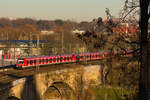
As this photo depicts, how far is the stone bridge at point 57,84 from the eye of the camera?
70.5 ft

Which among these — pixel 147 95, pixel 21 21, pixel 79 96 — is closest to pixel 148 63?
pixel 147 95

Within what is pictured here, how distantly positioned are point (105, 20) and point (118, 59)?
3.45 feet

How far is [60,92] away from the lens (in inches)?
1379

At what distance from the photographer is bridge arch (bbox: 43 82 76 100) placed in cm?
3372

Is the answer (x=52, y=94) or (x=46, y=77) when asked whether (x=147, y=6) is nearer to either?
(x=46, y=77)

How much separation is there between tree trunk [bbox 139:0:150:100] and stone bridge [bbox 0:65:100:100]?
46.9 ft

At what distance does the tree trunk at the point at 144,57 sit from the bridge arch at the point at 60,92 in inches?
1087

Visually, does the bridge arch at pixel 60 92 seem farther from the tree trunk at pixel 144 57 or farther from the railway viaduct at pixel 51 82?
the tree trunk at pixel 144 57

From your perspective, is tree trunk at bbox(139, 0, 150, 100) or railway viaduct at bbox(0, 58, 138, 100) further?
railway viaduct at bbox(0, 58, 138, 100)

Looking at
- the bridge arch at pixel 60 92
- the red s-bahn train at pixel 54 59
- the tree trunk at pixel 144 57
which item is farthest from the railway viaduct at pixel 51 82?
the tree trunk at pixel 144 57

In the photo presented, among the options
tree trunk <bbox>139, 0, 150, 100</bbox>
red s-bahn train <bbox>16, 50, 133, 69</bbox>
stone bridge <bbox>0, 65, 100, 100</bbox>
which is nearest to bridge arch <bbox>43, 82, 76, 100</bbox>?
stone bridge <bbox>0, 65, 100, 100</bbox>

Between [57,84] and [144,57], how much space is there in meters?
27.8

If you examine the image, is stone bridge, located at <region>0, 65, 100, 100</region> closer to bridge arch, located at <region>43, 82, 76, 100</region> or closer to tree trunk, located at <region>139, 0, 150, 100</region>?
bridge arch, located at <region>43, 82, 76, 100</region>

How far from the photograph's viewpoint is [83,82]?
36000 mm
